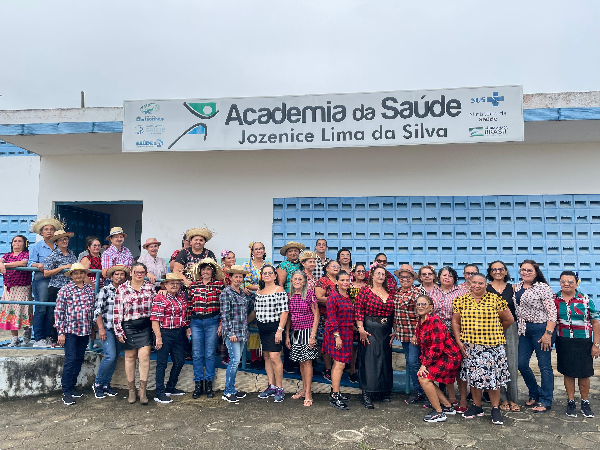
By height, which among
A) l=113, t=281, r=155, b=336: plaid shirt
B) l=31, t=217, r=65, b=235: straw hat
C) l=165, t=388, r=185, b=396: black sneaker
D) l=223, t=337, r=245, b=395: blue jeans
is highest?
l=31, t=217, r=65, b=235: straw hat

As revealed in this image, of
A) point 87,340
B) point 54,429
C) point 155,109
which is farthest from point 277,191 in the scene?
point 54,429

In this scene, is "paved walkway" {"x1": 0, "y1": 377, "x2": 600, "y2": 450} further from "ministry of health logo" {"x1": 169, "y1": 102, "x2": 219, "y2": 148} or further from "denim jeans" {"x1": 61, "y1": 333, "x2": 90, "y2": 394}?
"ministry of health logo" {"x1": 169, "y1": 102, "x2": 219, "y2": 148}

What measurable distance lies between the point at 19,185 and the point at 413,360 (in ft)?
32.4

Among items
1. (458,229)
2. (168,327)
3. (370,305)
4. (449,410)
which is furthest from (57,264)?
(458,229)

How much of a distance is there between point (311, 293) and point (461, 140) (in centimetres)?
329

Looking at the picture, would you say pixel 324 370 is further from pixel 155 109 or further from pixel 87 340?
pixel 155 109

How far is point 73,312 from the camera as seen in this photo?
16.2 ft

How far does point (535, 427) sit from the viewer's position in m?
4.25

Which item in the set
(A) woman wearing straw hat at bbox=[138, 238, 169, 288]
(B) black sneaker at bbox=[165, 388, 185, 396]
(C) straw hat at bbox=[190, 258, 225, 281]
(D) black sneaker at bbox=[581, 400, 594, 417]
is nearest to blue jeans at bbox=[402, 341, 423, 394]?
(D) black sneaker at bbox=[581, 400, 594, 417]

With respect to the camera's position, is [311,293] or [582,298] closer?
[582,298]

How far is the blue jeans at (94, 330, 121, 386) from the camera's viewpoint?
5055 mm

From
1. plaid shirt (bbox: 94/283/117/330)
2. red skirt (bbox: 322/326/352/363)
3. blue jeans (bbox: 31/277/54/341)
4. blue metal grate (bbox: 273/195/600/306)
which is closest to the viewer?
red skirt (bbox: 322/326/352/363)

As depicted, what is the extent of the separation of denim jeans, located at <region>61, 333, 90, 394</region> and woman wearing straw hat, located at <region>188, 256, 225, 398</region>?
126 cm

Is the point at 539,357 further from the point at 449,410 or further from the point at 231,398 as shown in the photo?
the point at 231,398
